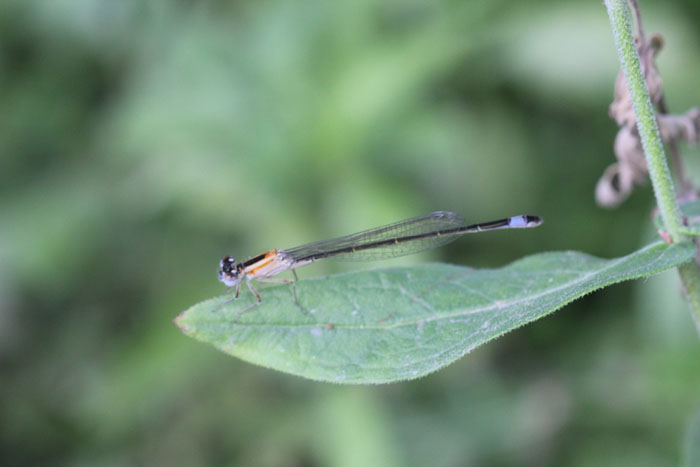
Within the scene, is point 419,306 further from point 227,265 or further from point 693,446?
point 227,265

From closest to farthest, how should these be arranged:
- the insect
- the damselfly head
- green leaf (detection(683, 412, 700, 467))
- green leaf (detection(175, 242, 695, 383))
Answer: green leaf (detection(175, 242, 695, 383))
green leaf (detection(683, 412, 700, 467))
the damselfly head
the insect

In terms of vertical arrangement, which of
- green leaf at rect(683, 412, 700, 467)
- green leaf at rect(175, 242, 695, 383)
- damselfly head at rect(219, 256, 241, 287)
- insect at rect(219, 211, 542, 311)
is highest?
insect at rect(219, 211, 542, 311)

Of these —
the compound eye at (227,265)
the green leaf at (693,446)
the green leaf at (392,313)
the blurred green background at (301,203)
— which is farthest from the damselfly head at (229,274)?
A: the green leaf at (693,446)

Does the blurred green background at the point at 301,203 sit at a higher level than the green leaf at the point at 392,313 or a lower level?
higher

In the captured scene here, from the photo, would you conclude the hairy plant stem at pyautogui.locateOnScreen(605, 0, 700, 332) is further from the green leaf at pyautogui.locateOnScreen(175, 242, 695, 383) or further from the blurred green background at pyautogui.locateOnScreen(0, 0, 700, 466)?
the blurred green background at pyautogui.locateOnScreen(0, 0, 700, 466)

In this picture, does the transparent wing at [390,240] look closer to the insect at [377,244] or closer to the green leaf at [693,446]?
the insect at [377,244]

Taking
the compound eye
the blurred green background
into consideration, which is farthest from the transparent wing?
the blurred green background

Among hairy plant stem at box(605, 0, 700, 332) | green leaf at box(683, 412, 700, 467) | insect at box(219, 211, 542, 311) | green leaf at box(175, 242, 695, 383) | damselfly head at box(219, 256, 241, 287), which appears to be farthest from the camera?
insect at box(219, 211, 542, 311)

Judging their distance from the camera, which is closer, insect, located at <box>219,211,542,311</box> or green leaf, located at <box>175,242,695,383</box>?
green leaf, located at <box>175,242,695,383</box>
